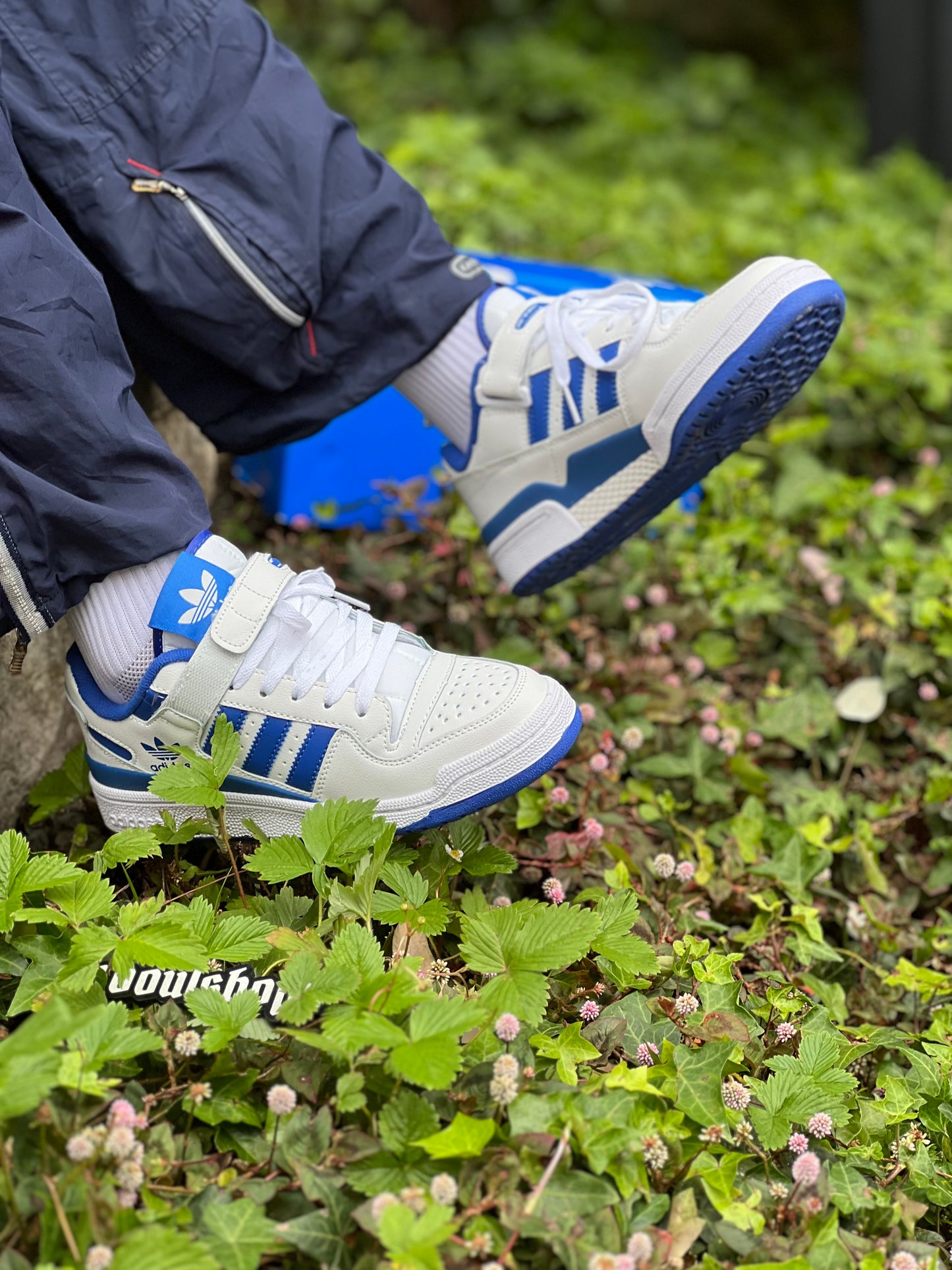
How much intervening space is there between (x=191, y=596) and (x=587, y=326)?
615mm

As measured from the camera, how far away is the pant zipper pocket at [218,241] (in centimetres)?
127

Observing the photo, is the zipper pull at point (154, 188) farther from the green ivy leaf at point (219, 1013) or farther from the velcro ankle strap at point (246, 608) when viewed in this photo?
the green ivy leaf at point (219, 1013)

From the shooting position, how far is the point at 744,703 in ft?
5.65

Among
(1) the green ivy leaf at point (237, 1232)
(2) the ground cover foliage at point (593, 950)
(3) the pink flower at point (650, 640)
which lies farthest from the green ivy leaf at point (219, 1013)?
(3) the pink flower at point (650, 640)

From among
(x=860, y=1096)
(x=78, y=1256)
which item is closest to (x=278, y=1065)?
(x=78, y=1256)

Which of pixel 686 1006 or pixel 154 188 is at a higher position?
pixel 154 188

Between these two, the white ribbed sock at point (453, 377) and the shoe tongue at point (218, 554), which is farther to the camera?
the white ribbed sock at point (453, 377)

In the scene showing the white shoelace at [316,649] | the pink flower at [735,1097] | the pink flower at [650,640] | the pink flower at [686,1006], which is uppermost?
the white shoelace at [316,649]

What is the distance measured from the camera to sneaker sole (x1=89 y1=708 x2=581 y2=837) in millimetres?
1173

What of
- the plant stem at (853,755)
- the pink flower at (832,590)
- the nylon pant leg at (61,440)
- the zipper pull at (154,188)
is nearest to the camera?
the nylon pant leg at (61,440)

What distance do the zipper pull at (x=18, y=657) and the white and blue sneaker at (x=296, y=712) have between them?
2.0 inches

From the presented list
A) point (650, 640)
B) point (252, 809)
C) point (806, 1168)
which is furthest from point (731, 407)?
point (806, 1168)

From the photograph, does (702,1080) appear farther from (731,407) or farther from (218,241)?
(218,241)

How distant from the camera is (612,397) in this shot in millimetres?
1396
